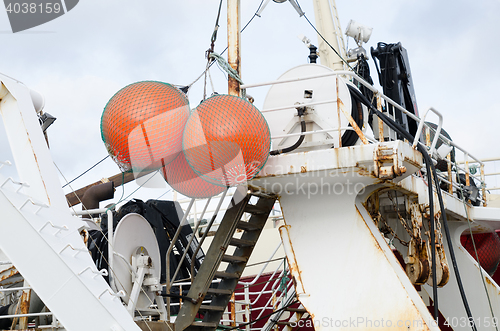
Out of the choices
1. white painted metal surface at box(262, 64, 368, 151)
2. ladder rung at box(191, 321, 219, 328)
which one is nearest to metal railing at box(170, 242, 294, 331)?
ladder rung at box(191, 321, 219, 328)

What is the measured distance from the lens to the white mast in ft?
38.0

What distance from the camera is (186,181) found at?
5.93m

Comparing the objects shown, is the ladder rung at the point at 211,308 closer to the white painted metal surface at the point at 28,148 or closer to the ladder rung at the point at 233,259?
the ladder rung at the point at 233,259

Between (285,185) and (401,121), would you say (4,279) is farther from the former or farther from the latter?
(401,121)

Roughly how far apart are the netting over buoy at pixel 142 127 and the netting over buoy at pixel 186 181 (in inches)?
6.1

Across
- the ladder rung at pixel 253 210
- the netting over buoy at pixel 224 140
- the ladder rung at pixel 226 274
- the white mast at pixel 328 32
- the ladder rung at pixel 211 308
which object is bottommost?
the ladder rung at pixel 211 308

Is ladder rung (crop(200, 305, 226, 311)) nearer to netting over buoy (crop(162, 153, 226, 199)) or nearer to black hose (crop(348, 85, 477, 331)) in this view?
netting over buoy (crop(162, 153, 226, 199))

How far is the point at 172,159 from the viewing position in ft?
18.7

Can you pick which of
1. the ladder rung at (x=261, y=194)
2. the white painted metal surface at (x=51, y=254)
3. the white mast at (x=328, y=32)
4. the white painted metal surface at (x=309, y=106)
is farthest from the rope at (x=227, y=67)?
the white mast at (x=328, y=32)

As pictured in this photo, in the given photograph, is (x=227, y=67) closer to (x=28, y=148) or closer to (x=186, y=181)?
(x=186, y=181)

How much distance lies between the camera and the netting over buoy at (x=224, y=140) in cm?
531

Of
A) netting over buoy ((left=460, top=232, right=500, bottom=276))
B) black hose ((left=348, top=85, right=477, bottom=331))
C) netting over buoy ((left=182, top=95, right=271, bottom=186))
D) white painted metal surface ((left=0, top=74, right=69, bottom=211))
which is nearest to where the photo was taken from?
white painted metal surface ((left=0, top=74, right=69, bottom=211))

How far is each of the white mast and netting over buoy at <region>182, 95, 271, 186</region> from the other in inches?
257

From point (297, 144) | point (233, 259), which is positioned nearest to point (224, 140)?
point (297, 144)
